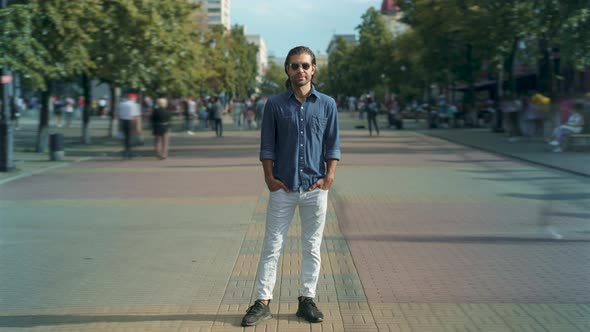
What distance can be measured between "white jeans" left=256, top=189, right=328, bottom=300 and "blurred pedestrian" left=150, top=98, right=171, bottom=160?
52.0 feet

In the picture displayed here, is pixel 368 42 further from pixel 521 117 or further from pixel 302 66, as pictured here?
pixel 302 66

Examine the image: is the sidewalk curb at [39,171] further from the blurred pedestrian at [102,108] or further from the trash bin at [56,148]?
the blurred pedestrian at [102,108]

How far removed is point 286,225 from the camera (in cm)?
521

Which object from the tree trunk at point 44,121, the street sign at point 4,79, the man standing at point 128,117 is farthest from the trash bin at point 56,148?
the street sign at point 4,79

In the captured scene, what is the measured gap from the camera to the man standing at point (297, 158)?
16.5 feet

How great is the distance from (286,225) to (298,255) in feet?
8.24

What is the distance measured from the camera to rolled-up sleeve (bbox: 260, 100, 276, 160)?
505cm

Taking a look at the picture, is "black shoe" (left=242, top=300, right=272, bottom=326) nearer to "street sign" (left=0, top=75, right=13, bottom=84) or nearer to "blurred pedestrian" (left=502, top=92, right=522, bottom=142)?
"street sign" (left=0, top=75, right=13, bottom=84)

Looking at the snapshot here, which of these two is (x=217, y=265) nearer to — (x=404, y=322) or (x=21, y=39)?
(x=404, y=322)

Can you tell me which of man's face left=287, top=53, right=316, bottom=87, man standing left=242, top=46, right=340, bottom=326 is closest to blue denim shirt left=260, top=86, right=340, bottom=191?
man standing left=242, top=46, right=340, bottom=326

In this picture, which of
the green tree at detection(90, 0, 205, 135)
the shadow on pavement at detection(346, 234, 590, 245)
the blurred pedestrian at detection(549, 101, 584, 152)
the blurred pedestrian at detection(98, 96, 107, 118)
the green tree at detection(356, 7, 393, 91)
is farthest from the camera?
the green tree at detection(356, 7, 393, 91)

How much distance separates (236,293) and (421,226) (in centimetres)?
390

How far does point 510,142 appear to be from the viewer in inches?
1068

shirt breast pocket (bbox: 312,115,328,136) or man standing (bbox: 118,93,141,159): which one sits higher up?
shirt breast pocket (bbox: 312,115,328,136)
